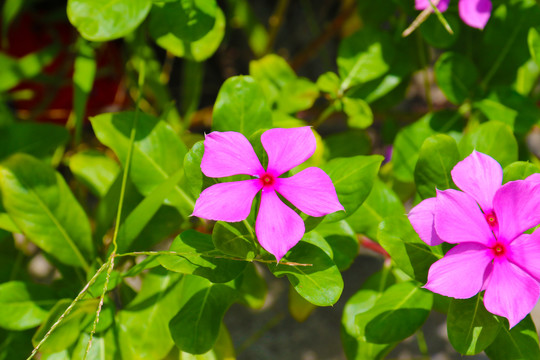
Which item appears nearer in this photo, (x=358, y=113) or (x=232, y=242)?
(x=232, y=242)

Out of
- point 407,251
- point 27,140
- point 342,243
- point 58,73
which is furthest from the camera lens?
point 58,73

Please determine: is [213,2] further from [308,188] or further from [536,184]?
[536,184]

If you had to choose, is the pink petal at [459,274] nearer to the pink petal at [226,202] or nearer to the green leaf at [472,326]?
the green leaf at [472,326]

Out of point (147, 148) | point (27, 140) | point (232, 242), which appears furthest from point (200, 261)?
point (27, 140)

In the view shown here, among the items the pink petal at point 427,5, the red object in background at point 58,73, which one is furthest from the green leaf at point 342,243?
the red object in background at point 58,73

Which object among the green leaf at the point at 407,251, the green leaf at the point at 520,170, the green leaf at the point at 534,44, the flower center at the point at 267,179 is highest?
the green leaf at the point at 534,44

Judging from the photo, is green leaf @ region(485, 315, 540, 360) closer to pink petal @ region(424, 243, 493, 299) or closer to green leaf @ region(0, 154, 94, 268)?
pink petal @ region(424, 243, 493, 299)

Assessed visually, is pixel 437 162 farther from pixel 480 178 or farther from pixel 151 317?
pixel 151 317
